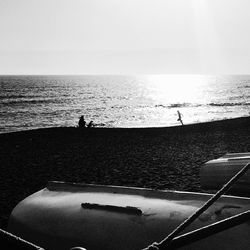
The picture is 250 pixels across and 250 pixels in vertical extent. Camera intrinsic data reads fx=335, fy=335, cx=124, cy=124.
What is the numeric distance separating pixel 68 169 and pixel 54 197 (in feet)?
24.2

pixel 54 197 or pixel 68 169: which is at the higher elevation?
pixel 68 169

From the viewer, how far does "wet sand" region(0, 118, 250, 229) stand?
10.4m

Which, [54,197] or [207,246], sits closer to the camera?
[207,246]

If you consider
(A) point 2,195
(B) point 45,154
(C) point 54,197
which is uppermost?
(B) point 45,154

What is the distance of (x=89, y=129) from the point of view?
842 inches

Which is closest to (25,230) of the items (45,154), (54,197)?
(54,197)

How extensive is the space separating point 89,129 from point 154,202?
1712 cm

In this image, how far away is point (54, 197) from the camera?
17.3 feet

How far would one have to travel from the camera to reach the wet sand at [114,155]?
10438 millimetres

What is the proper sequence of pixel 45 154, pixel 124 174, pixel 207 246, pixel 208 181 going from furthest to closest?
pixel 45 154 → pixel 124 174 → pixel 208 181 → pixel 207 246

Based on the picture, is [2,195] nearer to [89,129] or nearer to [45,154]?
[45,154]

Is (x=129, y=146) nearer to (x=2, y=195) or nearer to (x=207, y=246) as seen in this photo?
(x=2, y=195)

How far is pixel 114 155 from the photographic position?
47.9 feet

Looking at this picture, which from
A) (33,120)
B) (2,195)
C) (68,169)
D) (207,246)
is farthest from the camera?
(33,120)
